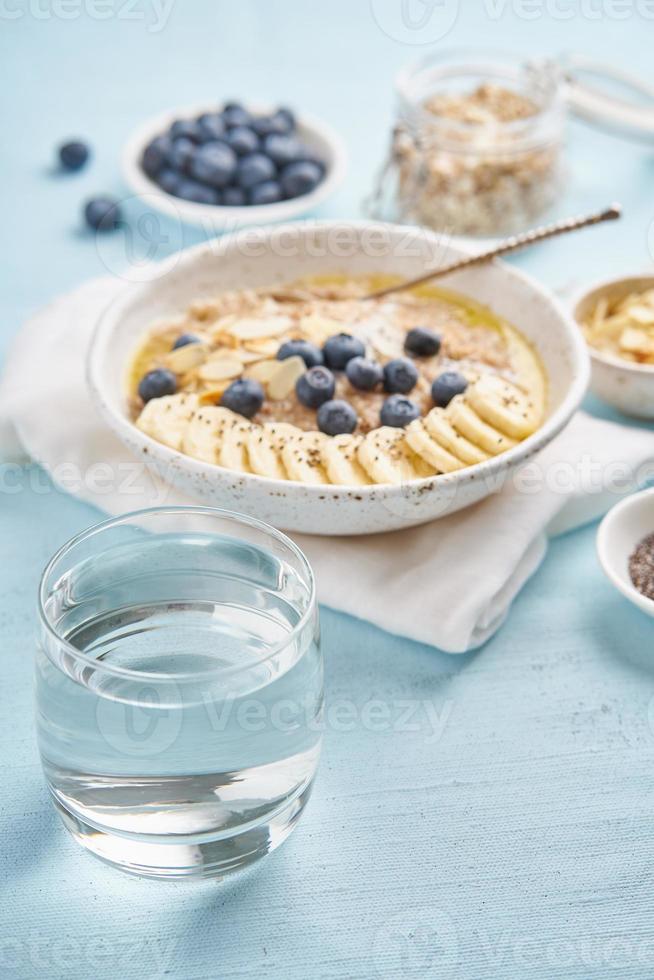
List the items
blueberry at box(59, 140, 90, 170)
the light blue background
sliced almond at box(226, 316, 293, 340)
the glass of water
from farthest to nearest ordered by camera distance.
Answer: blueberry at box(59, 140, 90, 170)
sliced almond at box(226, 316, 293, 340)
the light blue background
the glass of water

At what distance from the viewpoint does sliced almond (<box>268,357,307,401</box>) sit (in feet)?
6.13

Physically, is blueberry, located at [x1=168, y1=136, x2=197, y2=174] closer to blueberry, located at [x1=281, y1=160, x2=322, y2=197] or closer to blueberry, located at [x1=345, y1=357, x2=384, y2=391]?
blueberry, located at [x1=281, y1=160, x2=322, y2=197]

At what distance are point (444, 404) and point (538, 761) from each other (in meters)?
0.64

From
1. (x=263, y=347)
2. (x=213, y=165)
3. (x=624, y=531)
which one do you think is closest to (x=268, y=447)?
(x=263, y=347)

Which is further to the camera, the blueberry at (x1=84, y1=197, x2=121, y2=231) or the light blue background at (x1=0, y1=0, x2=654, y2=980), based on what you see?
the blueberry at (x1=84, y1=197, x2=121, y2=231)

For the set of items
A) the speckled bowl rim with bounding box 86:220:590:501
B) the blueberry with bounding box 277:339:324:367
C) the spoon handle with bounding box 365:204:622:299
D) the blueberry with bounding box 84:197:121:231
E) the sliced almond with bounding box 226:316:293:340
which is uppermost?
the spoon handle with bounding box 365:204:622:299

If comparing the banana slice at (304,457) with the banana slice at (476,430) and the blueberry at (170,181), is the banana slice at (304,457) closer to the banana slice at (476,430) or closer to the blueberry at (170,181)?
the banana slice at (476,430)

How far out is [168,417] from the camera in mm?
1803

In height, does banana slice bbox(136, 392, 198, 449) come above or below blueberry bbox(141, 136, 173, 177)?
above

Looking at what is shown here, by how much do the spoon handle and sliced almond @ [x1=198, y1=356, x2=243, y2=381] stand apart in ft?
1.28

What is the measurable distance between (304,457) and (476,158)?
4.17 feet

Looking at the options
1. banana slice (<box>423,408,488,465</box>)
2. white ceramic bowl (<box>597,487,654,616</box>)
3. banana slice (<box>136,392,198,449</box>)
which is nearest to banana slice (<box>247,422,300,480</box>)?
banana slice (<box>136,392,198,449</box>)

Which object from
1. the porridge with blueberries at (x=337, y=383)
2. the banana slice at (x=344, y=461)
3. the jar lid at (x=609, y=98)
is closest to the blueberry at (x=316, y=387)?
the porridge with blueberries at (x=337, y=383)

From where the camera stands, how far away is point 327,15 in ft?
13.0
